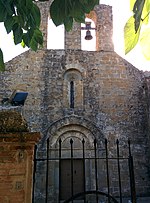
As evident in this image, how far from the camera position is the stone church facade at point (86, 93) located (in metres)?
Result: 11.5

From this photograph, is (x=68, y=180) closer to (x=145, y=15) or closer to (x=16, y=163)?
(x=16, y=163)

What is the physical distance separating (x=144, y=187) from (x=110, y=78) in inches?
189

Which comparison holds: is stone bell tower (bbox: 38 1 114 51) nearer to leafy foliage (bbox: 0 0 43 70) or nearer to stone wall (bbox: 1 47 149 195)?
stone wall (bbox: 1 47 149 195)

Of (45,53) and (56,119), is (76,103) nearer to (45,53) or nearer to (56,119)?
(56,119)

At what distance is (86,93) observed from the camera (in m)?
12.2

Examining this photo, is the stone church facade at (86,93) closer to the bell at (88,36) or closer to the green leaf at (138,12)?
the bell at (88,36)

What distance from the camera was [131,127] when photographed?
11.8 metres

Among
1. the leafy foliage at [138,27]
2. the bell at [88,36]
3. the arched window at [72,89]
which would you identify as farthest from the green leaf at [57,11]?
the bell at [88,36]

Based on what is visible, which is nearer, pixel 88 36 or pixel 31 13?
pixel 31 13

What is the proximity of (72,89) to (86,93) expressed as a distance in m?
0.70

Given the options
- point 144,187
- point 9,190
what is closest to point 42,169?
point 144,187

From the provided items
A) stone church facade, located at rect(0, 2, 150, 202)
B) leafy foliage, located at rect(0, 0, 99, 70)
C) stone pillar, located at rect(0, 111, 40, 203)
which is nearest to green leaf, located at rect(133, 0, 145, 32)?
leafy foliage, located at rect(0, 0, 99, 70)

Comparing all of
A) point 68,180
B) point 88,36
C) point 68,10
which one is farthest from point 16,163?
point 88,36

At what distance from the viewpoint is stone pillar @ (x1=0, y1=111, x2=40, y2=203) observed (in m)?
A: 2.87
